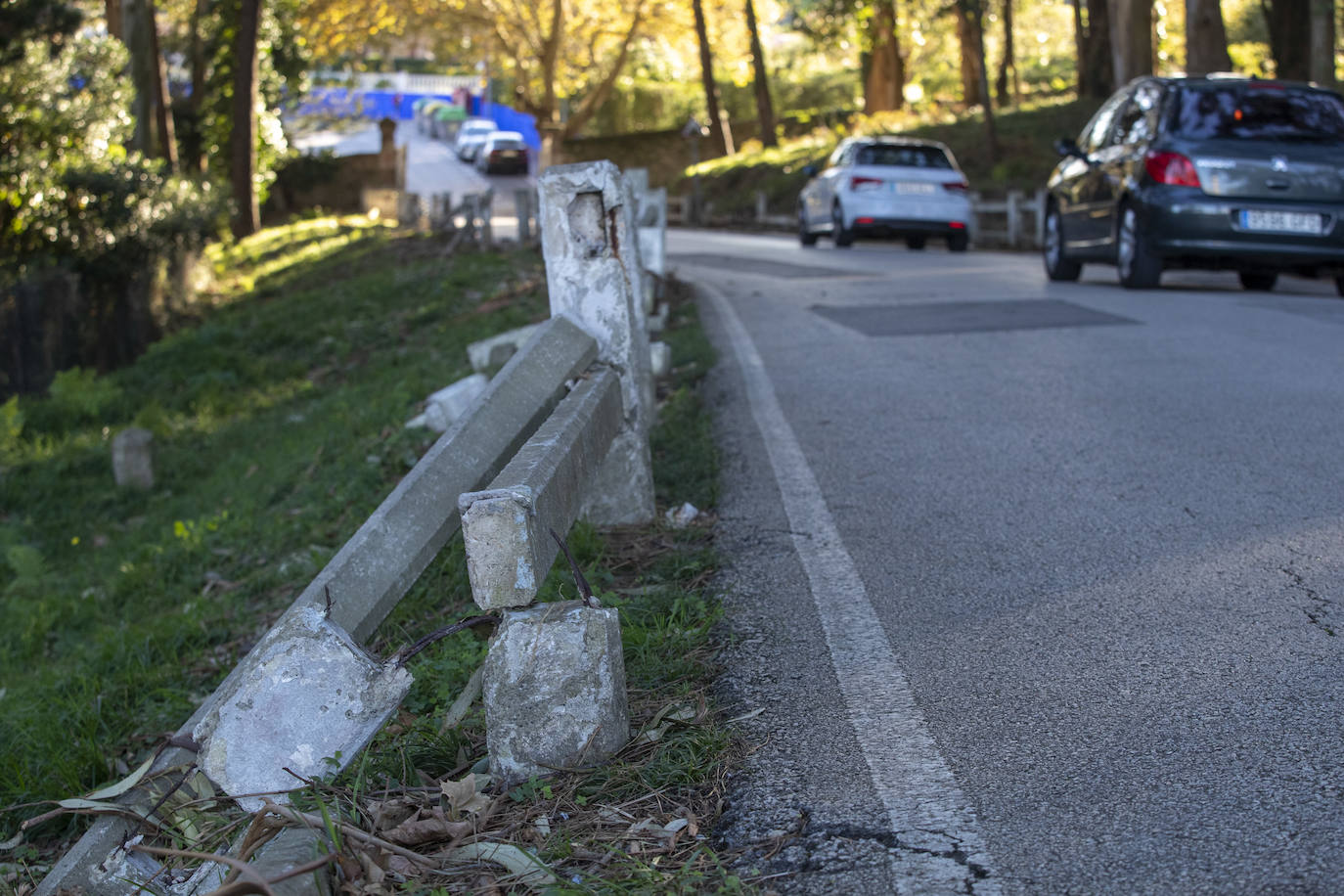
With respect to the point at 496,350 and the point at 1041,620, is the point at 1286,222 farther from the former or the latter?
the point at 1041,620

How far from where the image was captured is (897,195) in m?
19.8

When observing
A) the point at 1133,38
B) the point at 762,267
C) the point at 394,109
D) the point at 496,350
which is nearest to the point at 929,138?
the point at 1133,38

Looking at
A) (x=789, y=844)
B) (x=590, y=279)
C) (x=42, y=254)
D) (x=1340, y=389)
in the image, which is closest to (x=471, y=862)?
(x=789, y=844)

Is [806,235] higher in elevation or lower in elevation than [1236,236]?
higher

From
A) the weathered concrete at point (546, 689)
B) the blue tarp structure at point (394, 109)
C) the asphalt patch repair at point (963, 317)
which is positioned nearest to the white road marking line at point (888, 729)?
the weathered concrete at point (546, 689)

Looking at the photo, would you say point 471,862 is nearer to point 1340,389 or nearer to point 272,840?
point 272,840

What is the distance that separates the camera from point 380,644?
440 cm

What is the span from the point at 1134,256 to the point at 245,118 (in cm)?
2078

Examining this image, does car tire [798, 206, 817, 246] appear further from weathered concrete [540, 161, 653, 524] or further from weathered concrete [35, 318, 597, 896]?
weathered concrete [35, 318, 597, 896]

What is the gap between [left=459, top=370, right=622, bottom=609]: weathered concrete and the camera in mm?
2770

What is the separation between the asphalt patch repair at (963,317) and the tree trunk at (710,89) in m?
36.5

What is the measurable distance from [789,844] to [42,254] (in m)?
17.5

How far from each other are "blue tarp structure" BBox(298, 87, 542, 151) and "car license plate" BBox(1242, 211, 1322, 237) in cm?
3763

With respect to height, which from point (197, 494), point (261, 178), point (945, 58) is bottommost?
point (197, 494)
